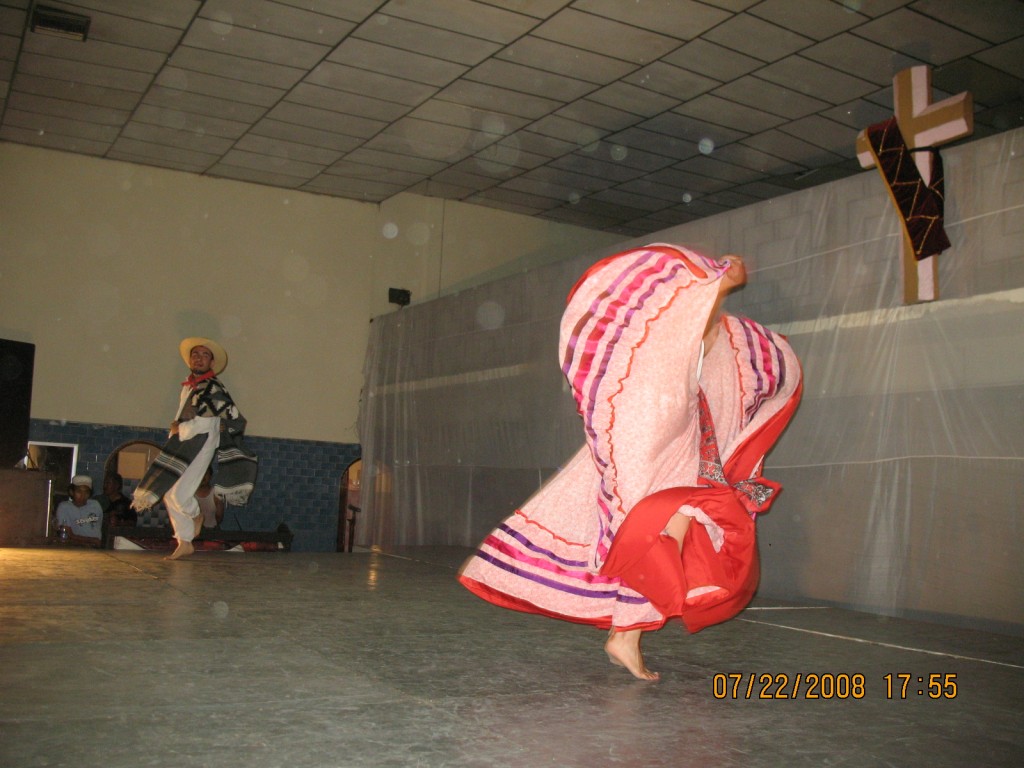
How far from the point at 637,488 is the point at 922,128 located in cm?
248

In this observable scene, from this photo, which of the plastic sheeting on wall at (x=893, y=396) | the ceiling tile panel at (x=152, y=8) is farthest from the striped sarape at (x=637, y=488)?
the ceiling tile panel at (x=152, y=8)

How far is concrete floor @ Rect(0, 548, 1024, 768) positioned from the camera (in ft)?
4.81

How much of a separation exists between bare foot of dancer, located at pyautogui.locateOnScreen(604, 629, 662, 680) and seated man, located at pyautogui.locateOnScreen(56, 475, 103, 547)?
5.67 m

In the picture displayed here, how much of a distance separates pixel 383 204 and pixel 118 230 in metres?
2.23

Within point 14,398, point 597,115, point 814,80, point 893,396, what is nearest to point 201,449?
point 14,398

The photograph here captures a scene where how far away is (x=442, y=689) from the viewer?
1892 mm

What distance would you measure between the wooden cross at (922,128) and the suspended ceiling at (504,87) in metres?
0.94

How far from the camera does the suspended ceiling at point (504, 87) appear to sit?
4.89m

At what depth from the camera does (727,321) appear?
8.53 feet

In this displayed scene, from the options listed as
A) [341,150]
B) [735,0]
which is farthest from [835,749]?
[341,150]

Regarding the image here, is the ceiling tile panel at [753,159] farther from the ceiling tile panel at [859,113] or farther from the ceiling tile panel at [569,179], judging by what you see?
the ceiling tile panel at [569,179]

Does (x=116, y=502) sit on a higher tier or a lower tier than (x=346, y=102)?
lower

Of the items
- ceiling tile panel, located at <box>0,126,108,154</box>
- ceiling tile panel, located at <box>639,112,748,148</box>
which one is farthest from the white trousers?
ceiling tile panel, located at <box>639,112,748,148</box>

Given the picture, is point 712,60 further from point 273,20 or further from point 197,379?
point 197,379
